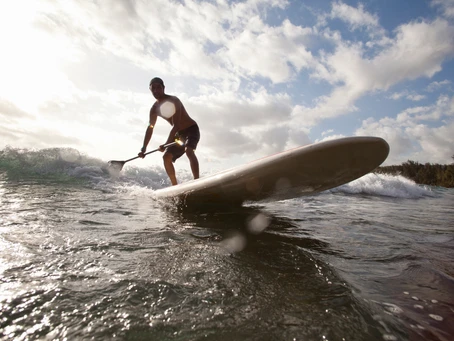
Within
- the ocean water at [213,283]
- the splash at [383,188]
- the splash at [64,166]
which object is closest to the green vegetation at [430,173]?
the splash at [383,188]

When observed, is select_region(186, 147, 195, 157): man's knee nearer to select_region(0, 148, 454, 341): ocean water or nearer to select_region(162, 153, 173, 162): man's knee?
select_region(162, 153, 173, 162): man's knee

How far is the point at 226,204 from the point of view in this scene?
320cm

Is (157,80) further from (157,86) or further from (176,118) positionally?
(176,118)

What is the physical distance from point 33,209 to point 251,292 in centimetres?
256

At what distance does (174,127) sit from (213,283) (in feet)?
12.5

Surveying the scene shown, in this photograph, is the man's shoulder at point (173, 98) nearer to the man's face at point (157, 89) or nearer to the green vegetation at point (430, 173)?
the man's face at point (157, 89)

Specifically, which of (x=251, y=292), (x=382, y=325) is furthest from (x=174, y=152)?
(x=382, y=325)

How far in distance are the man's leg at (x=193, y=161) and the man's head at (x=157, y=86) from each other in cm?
115

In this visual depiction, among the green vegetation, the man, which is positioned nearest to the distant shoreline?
the green vegetation

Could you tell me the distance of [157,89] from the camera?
179 inches

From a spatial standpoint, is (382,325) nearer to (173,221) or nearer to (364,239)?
(364,239)

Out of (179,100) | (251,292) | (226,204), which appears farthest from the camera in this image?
(179,100)

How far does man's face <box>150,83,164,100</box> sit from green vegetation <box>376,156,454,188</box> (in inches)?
813

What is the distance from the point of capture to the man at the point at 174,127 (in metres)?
4.52
